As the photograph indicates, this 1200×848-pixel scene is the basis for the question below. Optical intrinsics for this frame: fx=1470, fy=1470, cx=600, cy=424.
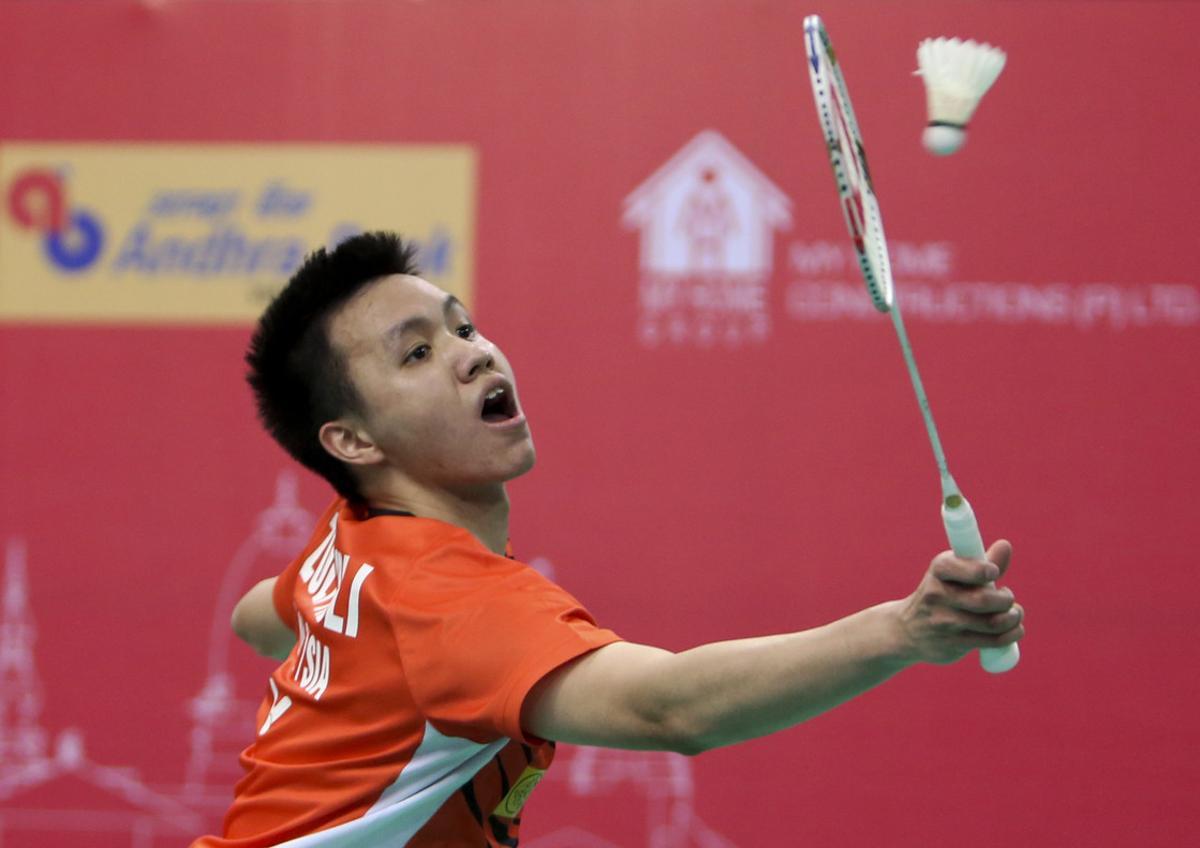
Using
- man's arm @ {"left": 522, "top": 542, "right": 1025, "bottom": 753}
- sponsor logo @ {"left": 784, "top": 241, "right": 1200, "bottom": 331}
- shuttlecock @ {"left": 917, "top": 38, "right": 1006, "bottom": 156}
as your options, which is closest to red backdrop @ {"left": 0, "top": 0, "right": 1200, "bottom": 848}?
sponsor logo @ {"left": 784, "top": 241, "right": 1200, "bottom": 331}

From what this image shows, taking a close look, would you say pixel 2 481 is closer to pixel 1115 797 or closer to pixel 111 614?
pixel 111 614

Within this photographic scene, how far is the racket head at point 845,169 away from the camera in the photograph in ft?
4.15

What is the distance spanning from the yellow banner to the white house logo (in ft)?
1.75

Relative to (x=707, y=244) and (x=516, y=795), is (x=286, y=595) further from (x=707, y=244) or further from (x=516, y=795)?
(x=707, y=244)

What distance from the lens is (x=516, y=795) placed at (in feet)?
5.21

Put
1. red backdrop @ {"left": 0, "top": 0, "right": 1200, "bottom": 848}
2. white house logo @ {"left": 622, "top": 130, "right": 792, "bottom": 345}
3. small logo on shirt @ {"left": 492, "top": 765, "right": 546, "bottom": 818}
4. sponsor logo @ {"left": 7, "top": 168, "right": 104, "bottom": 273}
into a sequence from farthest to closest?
sponsor logo @ {"left": 7, "top": 168, "right": 104, "bottom": 273} → white house logo @ {"left": 622, "top": 130, "right": 792, "bottom": 345} → red backdrop @ {"left": 0, "top": 0, "right": 1200, "bottom": 848} → small logo on shirt @ {"left": 492, "top": 765, "right": 546, "bottom": 818}

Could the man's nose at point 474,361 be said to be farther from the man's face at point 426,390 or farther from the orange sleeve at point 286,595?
the orange sleeve at point 286,595

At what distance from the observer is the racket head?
127cm

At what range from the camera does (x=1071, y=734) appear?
2.94 meters

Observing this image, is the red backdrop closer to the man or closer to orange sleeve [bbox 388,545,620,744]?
the man

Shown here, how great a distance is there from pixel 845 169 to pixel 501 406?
55cm

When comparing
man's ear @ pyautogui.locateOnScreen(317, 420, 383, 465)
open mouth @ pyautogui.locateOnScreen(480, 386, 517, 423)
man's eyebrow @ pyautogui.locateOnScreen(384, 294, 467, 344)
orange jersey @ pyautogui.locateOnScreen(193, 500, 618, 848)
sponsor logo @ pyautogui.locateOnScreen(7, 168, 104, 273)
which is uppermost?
sponsor logo @ pyautogui.locateOnScreen(7, 168, 104, 273)

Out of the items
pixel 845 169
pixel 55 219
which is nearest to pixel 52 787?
pixel 55 219

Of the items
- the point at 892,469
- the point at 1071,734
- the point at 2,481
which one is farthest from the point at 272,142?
the point at 1071,734
